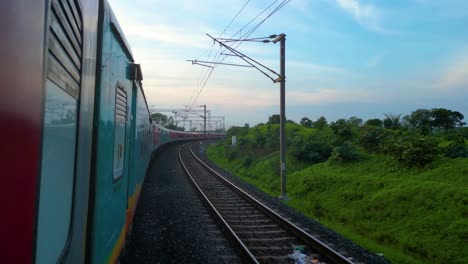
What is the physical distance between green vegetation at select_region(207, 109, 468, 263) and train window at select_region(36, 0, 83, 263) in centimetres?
724

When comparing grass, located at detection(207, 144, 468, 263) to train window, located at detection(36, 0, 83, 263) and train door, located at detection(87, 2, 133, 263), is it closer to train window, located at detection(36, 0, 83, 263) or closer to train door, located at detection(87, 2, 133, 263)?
train door, located at detection(87, 2, 133, 263)

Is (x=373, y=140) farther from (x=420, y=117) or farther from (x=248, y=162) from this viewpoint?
(x=420, y=117)

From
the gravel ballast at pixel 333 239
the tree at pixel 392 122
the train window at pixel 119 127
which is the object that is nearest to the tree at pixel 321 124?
the tree at pixel 392 122

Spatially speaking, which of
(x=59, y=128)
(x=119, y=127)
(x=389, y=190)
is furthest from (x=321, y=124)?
(x=59, y=128)

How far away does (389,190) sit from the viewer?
11.3m

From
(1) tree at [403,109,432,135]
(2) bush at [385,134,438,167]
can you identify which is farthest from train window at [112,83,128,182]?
(1) tree at [403,109,432,135]

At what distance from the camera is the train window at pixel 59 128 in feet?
5.55

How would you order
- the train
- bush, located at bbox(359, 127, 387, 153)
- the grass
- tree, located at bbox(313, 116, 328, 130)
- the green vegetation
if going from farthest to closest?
tree, located at bbox(313, 116, 328, 130)
bush, located at bbox(359, 127, 387, 153)
the green vegetation
the grass
the train

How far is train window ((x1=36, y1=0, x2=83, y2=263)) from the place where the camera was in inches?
66.6

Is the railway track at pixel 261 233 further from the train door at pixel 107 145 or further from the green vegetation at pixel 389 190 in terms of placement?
the train door at pixel 107 145

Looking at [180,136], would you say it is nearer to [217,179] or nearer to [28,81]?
[217,179]

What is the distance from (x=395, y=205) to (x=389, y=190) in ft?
2.64

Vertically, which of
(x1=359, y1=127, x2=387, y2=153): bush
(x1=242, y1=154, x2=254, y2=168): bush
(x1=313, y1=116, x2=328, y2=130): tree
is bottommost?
(x1=242, y1=154, x2=254, y2=168): bush

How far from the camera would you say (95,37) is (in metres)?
2.95
